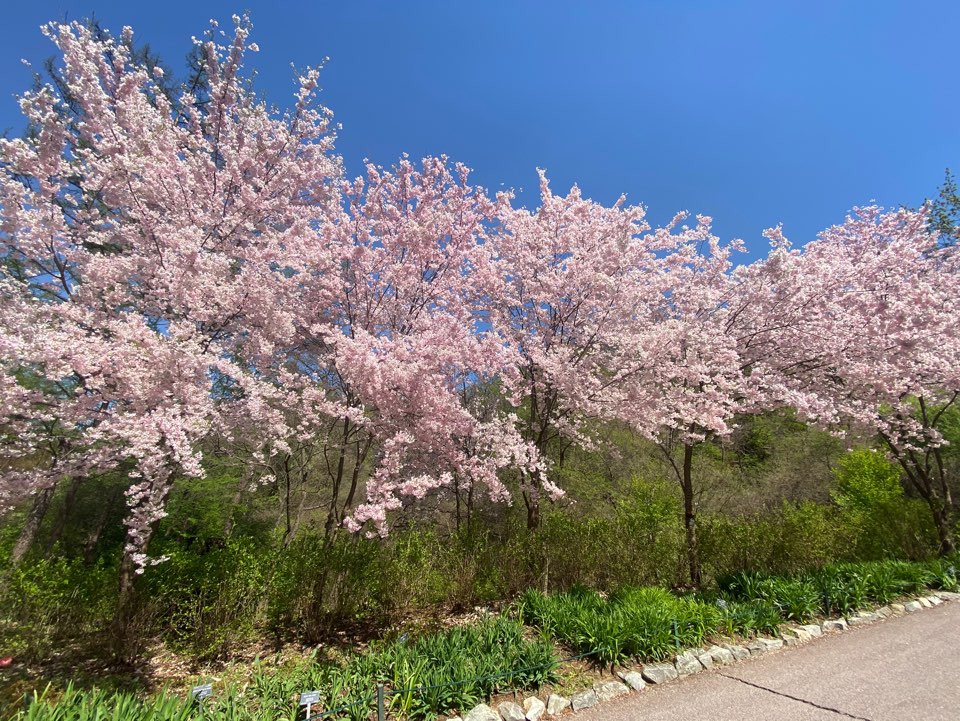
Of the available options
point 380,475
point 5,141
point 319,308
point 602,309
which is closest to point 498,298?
point 602,309

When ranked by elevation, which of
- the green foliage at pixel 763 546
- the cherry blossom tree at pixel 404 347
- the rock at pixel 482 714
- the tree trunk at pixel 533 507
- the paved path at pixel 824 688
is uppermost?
the cherry blossom tree at pixel 404 347

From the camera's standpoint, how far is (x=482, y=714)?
12.4 ft

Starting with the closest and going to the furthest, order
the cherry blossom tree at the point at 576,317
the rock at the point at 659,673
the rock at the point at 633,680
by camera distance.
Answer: the rock at the point at 633,680 < the rock at the point at 659,673 < the cherry blossom tree at the point at 576,317

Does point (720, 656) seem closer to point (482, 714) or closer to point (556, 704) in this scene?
point (556, 704)

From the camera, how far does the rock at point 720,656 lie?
4.97 metres

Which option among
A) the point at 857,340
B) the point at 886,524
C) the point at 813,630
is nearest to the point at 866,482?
the point at 886,524

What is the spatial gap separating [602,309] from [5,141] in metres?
7.62

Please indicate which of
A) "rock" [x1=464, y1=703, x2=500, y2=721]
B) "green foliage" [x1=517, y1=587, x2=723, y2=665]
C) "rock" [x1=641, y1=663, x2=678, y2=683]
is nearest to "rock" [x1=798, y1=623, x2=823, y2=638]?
"green foliage" [x1=517, y1=587, x2=723, y2=665]

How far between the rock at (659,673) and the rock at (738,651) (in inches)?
37.5

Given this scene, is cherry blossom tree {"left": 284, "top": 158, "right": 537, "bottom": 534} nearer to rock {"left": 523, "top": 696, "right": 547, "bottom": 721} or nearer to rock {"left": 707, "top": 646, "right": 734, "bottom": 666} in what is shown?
rock {"left": 523, "top": 696, "right": 547, "bottom": 721}

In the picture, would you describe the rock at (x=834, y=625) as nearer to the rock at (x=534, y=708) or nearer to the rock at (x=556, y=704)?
the rock at (x=556, y=704)

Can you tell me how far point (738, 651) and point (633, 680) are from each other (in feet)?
5.14

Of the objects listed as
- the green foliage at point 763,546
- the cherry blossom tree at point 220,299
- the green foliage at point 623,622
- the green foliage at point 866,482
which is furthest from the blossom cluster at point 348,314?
the green foliage at point 866,482

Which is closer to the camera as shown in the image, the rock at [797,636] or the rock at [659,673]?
the rock at [659,673]
